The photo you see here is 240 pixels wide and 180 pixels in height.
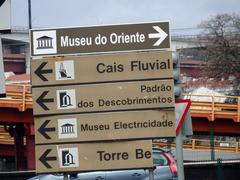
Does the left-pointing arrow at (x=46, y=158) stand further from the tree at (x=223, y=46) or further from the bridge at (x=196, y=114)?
the tree at (x=223, y=46)

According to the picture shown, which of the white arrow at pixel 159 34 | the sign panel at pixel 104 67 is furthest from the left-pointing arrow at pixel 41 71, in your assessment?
the white arrow at pixel 159 34

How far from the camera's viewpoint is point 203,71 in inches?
2817

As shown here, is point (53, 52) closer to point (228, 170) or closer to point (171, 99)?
point (171, 99)

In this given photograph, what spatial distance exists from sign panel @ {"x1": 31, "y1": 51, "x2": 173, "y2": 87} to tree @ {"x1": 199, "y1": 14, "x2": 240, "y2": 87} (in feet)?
191

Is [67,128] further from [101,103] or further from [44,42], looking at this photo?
[44,42]

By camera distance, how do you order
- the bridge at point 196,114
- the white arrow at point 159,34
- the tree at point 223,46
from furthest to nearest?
the tree at point 223,46, the bridge at point 196,114, the white arrow at point 159,34

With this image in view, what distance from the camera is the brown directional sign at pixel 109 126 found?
780 centimetres

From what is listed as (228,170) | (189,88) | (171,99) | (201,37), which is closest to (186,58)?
(189,88)

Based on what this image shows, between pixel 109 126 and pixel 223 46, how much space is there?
60.1 meters

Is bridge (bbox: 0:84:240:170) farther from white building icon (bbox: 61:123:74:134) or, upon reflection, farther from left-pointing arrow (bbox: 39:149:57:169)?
white building icon (bbox: 61:123:74:134)

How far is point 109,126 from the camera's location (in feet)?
25.6

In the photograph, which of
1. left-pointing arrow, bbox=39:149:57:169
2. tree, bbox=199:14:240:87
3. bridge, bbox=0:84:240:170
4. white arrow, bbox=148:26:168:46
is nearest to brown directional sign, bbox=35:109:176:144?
left-pointing arrow, bbox=39:149:57:169

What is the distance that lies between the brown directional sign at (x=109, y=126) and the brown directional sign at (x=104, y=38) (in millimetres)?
769

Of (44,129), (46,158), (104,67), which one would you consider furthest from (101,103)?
(46,158)
